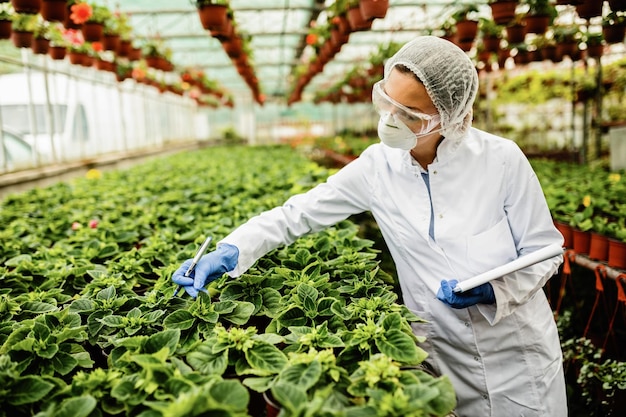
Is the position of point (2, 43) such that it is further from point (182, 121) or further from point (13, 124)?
point (182, 121)

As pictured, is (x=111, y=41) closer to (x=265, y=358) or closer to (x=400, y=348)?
(x=265, y=358)

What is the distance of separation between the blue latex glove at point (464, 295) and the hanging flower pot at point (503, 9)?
4.11 metres

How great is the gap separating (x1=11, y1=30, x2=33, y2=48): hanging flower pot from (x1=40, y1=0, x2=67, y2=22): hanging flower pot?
4.54 feet

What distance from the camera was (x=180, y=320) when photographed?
4.92ft

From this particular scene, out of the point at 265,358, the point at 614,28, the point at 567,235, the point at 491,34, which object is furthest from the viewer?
the point at 491,34

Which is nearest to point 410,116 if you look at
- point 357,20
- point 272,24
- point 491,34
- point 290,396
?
point 290,396

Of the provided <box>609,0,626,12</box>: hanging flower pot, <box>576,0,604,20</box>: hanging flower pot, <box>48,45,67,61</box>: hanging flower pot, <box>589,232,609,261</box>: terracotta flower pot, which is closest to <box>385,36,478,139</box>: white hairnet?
<box>589,232,609,261</box>: terracotta flower pot

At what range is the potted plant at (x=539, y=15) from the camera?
5320 mm

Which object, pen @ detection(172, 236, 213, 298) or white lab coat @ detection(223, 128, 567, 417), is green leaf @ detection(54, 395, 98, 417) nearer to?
pen @ detection(172, 236, 213, 298)

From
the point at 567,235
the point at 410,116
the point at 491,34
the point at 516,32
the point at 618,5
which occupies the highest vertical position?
the point at 491,34

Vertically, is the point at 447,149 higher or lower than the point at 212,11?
lower

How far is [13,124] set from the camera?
25.7 feet

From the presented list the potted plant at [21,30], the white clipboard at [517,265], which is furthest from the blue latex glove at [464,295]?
the potted plant at [21,30]

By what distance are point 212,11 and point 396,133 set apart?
14.9 ft
